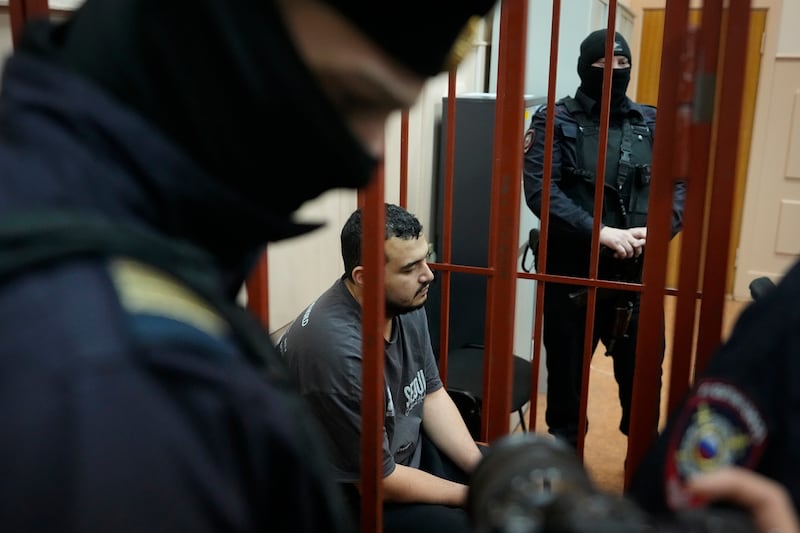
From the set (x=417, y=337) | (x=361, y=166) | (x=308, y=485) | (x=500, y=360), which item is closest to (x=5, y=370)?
(x=308, y=485)

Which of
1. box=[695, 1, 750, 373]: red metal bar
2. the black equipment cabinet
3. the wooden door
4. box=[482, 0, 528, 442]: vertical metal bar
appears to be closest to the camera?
box=[695, 1, 750, 373]: red metal bar

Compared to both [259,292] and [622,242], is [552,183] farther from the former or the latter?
[259,292]

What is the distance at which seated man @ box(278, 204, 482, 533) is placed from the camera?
1.64 metres

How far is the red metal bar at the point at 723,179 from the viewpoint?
2.43 ft

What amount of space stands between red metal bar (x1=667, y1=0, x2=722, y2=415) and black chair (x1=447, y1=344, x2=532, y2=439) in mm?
1336

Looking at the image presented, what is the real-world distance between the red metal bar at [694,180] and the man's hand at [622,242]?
1.35 m

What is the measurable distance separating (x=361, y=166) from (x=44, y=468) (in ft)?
0.98

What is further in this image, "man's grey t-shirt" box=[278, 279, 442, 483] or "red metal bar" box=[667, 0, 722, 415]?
"man's grey t-shirt" box=[278, 279, 442, 483]

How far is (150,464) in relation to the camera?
1.21 feet

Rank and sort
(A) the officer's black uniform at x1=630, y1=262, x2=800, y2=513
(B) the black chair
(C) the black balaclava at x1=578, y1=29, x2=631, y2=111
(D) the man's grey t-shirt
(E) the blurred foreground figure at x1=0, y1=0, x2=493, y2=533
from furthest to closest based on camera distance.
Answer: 1. (C) the black balaclava at x1=578, y1=29, x2=631, y2=111
2. (B) the black chair
3. (D) the man's grey t-shirt
4. (A) the officer's black uniform at x1=630, y1=262, x2=800, y2=513
5. (E) the blurred foreground figure at x1=0, y1=0, x2=493, y2=533

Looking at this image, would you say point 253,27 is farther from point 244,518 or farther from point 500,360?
point 500,360

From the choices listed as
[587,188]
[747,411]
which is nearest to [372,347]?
[747,411]

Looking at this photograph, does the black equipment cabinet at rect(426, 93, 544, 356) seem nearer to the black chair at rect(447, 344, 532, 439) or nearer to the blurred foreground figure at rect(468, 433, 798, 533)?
the black chair at rect(447, 344, 532, 439)

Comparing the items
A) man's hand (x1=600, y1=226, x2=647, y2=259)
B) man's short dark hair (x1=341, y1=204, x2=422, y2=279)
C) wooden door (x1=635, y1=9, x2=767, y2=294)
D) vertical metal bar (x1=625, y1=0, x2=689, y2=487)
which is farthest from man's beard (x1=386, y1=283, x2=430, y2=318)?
wooden door (x1=635, y1=9, x2=767, y2=294)
